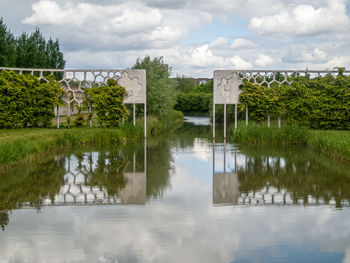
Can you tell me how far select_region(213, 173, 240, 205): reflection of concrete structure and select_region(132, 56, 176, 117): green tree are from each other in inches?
609

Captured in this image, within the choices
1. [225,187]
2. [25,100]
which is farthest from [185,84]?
[225,187]

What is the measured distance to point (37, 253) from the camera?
528cm

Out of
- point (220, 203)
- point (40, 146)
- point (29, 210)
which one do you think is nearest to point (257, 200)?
point (220, 203)

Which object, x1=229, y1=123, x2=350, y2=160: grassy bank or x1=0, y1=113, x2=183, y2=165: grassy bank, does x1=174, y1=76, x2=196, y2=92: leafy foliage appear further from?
x1=229, y1=123, x2=350, y2=160: grassy bank

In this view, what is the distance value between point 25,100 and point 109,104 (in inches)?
149

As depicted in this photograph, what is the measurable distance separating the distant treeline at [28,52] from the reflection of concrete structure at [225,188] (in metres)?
26.4

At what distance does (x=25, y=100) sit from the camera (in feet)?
65.3

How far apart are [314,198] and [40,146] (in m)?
9.19

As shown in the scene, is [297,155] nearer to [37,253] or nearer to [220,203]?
[220,203]

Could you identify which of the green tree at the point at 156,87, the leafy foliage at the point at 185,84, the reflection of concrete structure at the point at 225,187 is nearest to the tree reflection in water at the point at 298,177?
the reflection of concrete structure at the point at 225,187

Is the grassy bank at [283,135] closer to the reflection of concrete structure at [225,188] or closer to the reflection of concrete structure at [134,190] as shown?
the reflection of concrete structure at [225,188]

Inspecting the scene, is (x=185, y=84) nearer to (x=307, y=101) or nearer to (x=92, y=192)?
(x=307, y=101)

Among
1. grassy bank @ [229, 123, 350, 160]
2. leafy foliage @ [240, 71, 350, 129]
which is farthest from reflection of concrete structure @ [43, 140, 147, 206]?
leafy foliage @ [240, 71, 350, 129]

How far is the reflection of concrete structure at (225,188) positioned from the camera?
8.17 metres
